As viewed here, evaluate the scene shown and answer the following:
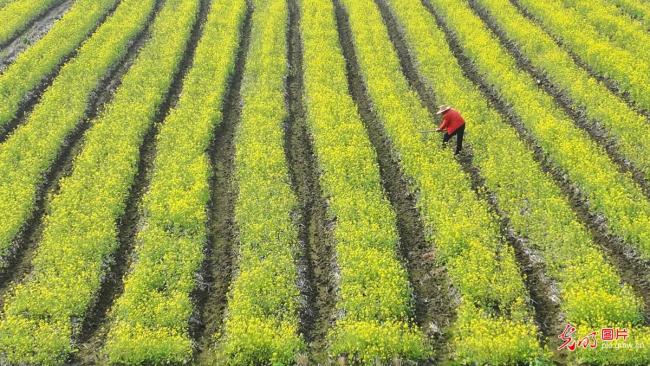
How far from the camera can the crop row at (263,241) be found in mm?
12367

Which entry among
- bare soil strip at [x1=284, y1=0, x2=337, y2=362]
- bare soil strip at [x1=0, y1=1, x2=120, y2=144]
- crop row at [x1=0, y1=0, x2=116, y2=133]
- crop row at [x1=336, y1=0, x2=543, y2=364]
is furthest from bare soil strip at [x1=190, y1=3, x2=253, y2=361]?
crop row at [x1=0, y1=0, x2=116, y2=133]

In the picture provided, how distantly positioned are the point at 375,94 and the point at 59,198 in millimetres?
12071

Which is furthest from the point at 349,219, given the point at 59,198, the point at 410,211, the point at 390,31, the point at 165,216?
the point at 390,31

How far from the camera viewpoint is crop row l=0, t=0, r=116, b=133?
24.3m

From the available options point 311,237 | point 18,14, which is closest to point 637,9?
point 311,237

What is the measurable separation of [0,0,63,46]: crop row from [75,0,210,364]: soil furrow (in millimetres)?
12366

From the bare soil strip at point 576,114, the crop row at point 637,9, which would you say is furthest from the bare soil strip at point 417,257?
the crop row at point 637,9

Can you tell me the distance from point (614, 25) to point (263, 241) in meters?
22.1

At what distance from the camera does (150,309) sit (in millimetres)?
13297

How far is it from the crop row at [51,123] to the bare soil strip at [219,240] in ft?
17.4

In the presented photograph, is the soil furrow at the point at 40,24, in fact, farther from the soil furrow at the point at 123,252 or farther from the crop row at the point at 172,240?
the crop row at the point at 172,240

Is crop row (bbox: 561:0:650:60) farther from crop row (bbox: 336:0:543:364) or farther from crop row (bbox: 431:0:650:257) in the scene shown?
crop row (bbox: 336:0:543:364)

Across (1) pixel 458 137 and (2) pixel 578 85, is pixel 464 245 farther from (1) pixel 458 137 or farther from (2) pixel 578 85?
(2) pixel 578 85

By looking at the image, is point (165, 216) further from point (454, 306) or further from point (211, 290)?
point (454, 306)
